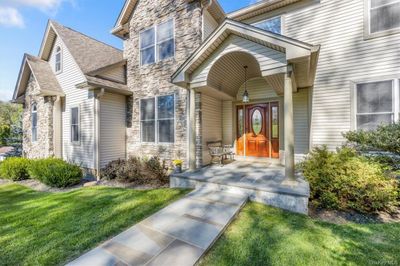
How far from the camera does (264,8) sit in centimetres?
798

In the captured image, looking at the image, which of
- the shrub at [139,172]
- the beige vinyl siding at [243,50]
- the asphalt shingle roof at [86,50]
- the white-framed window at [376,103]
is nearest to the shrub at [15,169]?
the shrub at [139,172]

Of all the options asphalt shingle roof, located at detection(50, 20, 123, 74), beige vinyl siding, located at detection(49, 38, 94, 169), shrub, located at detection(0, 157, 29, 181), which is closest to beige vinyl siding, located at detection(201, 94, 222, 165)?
beige vinyl siding, located at detection(49, 38, 94, 169)

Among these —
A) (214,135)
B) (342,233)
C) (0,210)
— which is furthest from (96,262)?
(214,135)

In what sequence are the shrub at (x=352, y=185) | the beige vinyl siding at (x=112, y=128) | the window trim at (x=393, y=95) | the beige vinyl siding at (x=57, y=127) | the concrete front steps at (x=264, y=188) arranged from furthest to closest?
1. the beige vinyl siding at (x=57, y=127)
2. the beige vinyl siding at (x=112, y=128)
3. the window trim at (x=393, y=95)
4. the concrete front steps at (x=264, y=188)
5. the shrub at (x=352, y=185)

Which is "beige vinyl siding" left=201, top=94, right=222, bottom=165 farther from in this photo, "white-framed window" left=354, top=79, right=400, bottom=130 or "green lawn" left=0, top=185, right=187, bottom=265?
"white-framed window" left=354, top=79, right=400, bottom=130

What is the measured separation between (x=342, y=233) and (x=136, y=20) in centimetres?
1152

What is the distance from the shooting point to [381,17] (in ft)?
20.3

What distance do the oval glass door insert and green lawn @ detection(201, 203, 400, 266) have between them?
4794mm

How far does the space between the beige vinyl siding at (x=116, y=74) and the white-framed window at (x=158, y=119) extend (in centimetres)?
182

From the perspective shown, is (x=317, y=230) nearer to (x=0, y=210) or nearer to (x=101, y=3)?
(x=0, y=210)

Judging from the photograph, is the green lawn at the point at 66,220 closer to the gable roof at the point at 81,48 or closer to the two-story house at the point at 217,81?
the two-story house at the point at 217,81

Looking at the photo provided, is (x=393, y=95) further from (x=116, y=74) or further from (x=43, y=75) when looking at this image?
(x=43, y=75)

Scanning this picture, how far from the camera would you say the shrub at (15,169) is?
9.70 metres

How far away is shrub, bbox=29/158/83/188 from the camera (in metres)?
7.86
